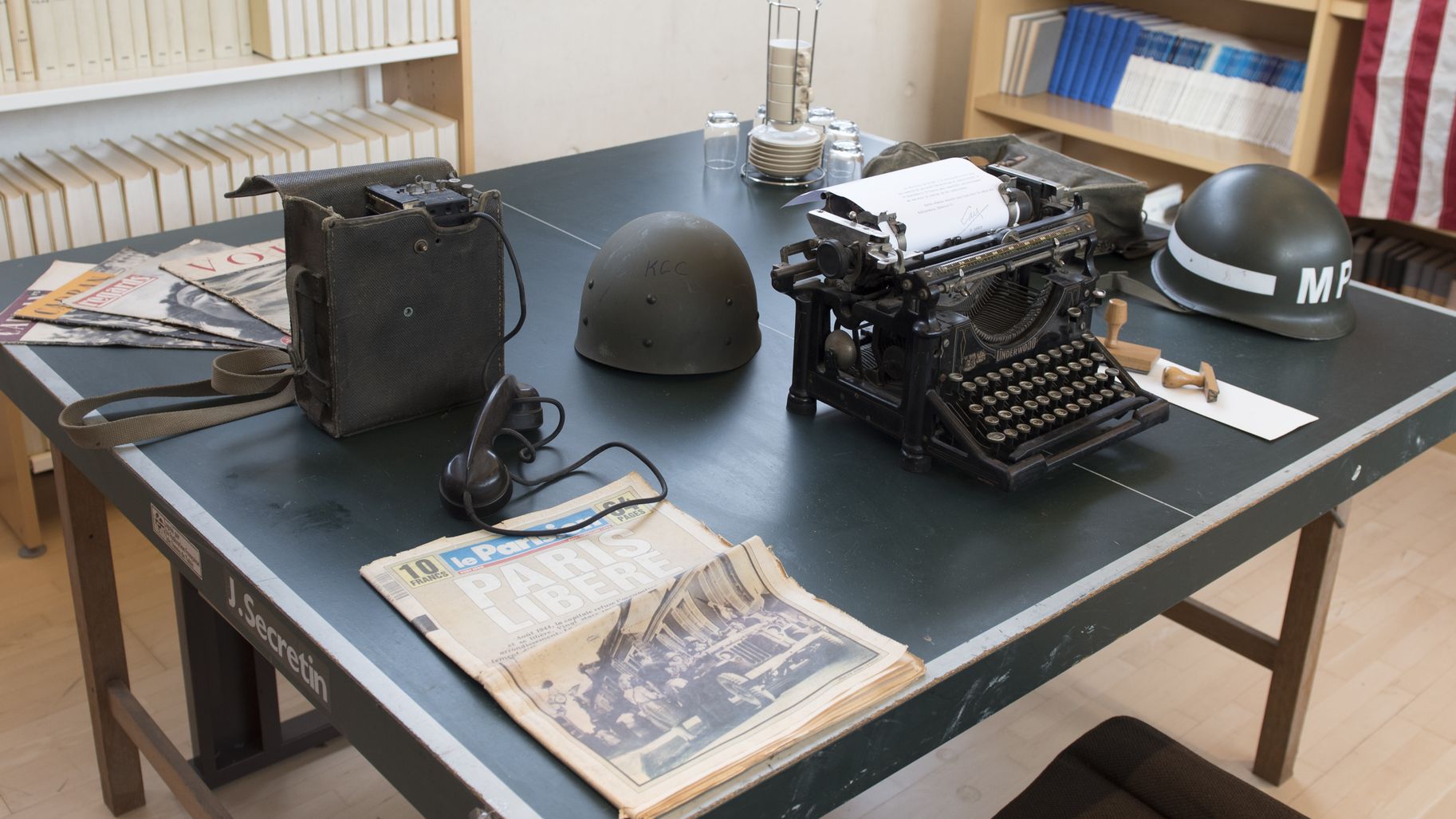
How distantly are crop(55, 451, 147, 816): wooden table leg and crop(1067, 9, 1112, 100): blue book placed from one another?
322 cm

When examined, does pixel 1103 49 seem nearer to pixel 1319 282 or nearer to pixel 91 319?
pixel 1319 282

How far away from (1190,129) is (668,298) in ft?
8.89

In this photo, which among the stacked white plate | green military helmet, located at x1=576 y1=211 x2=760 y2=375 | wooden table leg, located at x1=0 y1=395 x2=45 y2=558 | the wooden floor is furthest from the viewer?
wooden table leg, located at x1=0 y1=395 x2=45 y2=558

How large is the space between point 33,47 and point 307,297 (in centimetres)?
146

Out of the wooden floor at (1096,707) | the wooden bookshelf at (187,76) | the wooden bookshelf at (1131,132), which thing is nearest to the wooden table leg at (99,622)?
the wooden floor at (1096,707)

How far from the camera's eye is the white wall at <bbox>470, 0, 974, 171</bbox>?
3.52m

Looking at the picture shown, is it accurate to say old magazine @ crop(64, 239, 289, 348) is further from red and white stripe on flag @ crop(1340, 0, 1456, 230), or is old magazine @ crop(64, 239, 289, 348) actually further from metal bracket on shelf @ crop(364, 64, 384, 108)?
red and white stripe on flag @ crop(1340, 0, 1456, 230)

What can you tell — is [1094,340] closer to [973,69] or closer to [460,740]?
[460,740]

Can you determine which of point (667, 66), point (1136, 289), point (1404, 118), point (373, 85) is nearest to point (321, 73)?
point (373, 85)

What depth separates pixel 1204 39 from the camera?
3805 mm

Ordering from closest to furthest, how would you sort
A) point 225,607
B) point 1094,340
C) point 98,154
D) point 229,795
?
point 225,607
point 1094,340
point 229,795
point 98,154

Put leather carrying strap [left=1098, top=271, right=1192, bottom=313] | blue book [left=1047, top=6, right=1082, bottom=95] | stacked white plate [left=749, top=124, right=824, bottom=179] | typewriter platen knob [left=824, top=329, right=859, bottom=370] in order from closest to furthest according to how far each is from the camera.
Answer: typewriter platen knob [left=824, top=329, right=859, bottom=370]
leather carrying strap [left=1098, top=271, right=1192, bottom=313]
stacked white plate [left=749, top=124, right=824, bottom=179]
blue book [left=1047, top=6, right=1082, bottom=95]

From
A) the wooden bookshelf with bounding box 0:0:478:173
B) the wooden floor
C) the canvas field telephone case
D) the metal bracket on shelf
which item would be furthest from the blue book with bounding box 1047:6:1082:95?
the canvas field telephone case

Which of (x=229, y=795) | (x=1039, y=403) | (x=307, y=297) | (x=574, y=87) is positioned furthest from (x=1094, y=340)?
(x=574, y=87)
